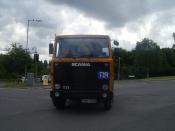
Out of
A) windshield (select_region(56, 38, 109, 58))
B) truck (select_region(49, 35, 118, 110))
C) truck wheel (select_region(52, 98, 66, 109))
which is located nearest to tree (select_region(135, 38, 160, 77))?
truck wheel (select_region(52, 98, 66, 109))

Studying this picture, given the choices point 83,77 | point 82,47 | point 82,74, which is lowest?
point 83,77

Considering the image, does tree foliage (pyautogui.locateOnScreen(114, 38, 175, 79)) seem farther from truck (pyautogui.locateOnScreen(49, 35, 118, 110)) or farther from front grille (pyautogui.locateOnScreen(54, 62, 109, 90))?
front grille (pyautogui.locateOnScreen(54, 62, 109, 90))

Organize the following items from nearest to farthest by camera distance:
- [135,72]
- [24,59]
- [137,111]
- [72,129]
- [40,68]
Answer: [72,129]
[137,111]
[24,59]
[40,68]
[135,72]

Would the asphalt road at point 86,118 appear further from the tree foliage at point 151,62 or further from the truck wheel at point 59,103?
the tree foliage at point 151,62

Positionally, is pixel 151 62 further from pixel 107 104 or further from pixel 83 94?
pixel 83 94

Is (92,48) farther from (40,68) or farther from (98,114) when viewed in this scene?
(40,68)

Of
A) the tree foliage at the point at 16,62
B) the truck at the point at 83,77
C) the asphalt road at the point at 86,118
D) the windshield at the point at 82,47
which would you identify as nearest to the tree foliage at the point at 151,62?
the tree foliage at the point at 16,62

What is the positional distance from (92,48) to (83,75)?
1229 millimetres

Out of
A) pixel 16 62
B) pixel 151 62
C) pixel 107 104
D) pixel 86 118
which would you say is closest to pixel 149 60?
pixel 151 62

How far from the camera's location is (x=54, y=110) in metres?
17.6

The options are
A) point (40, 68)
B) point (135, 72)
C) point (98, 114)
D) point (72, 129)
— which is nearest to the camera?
point (72, 129)

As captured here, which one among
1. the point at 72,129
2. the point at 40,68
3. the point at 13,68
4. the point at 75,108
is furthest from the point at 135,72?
the point at 72,129

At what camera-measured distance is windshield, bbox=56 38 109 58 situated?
56.8 feet

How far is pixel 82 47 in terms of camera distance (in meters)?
17.6
